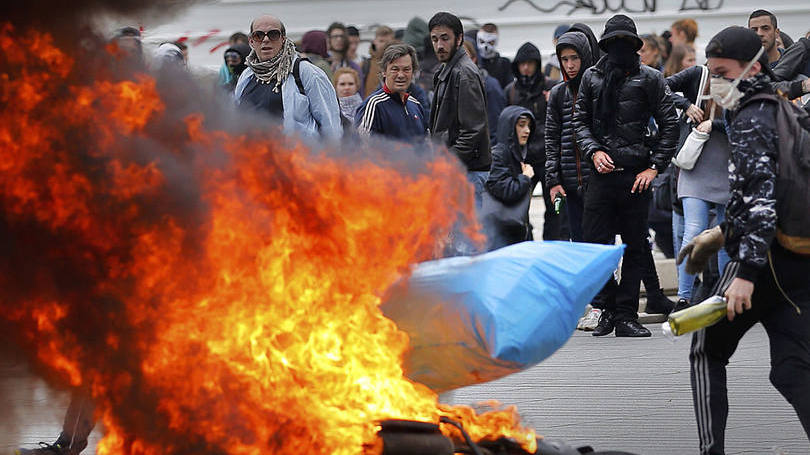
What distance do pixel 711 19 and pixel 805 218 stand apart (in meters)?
13.3

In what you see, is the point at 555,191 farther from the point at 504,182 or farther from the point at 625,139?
the point at 625,139

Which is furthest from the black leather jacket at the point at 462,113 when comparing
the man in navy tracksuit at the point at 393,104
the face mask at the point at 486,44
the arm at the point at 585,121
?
the face mask at the point at 486,44

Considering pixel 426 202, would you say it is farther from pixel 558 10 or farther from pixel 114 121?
Result: pixel 558 10

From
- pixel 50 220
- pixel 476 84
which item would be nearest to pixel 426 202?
pixel 50 220

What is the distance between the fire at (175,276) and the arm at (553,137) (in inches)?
197

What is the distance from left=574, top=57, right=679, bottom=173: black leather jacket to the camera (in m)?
8.51

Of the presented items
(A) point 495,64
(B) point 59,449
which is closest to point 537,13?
(A) point 495,64

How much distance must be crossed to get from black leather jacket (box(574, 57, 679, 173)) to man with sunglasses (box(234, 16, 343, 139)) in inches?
88.8

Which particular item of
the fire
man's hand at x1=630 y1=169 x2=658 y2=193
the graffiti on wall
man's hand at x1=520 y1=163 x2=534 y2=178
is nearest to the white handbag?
man's hand at x1=630 y1=169 x2=658 y2=193

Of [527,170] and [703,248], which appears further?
[527,170]

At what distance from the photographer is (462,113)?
8.52 meters

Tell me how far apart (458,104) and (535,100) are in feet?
10.2

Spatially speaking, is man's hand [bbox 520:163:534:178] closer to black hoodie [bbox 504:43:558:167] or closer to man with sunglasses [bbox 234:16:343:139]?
black hoodie [bbox 504:43:558:167]

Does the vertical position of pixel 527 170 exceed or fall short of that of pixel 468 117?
it falls short
